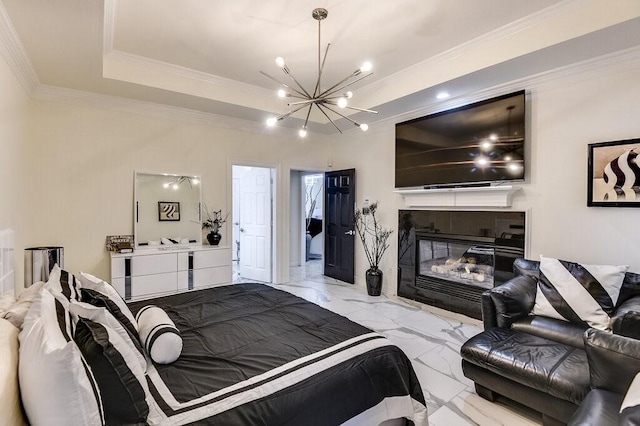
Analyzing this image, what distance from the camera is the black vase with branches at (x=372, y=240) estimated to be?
15.7ft

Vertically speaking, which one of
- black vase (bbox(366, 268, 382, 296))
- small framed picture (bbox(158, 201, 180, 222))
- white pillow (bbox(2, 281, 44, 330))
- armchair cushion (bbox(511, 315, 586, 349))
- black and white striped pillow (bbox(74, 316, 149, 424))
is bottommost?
black vase (bbox(366, 268, 382, 296))

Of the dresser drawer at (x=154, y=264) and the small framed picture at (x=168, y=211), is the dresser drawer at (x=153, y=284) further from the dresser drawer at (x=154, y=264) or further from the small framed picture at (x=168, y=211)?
the small framed picture at (x=168, y=211)

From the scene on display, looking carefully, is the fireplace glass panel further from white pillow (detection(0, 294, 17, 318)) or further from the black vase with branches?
white pillow (detection(0, 294, 17, 318))

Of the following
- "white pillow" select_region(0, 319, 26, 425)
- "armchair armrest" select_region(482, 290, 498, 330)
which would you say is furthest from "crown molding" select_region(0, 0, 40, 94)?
"armchair armrest" select_region(482, 290, 498, 330)

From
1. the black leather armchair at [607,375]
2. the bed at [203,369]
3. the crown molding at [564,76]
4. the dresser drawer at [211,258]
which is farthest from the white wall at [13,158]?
the crown molding at [564,76]

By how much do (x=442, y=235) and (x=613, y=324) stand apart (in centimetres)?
212

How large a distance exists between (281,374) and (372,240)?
3878mm

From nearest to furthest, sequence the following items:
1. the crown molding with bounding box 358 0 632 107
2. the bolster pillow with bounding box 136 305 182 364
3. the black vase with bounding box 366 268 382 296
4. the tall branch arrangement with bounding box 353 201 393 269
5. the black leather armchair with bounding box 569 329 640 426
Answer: the black leather armchair with bounding box 569 329 640 426, the bolster pillow with bounding box 136 305 182 364, the crown molding with bounding box 358 0 632 107, the black vase with bounding box 366 268 382 296, the tall branch arrangement with bounding box 353 201 393 269

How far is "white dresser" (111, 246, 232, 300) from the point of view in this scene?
3.77m

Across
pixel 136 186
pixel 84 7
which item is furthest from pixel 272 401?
pixel 136 186

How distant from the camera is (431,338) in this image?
3.31 meters

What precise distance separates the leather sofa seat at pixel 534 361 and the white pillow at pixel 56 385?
2.24m

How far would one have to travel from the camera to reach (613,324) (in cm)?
209

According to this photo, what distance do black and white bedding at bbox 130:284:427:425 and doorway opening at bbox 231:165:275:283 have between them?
3.24m
